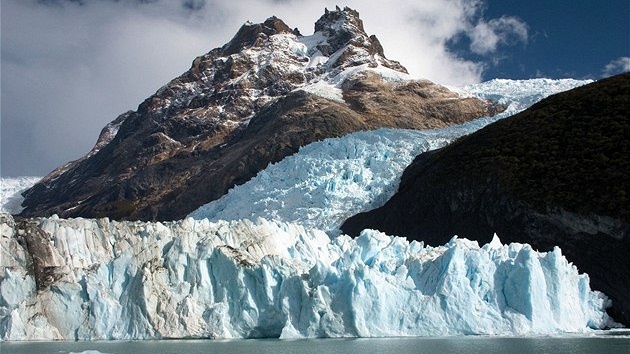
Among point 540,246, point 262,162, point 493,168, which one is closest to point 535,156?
point 493,168

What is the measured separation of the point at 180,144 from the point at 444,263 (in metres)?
94.3

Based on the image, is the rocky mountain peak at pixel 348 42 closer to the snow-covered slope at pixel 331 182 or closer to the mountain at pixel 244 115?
the mountain at pixel 244 115

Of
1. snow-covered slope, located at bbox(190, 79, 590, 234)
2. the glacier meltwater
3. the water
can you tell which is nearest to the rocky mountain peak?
snow-covered slope, located at bbox(190, 79, 590, 234)

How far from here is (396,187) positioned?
59.7 m

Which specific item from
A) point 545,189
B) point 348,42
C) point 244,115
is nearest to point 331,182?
point 545,189

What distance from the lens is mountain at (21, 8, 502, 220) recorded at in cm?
9138

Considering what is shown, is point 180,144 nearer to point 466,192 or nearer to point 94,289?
point 466,192

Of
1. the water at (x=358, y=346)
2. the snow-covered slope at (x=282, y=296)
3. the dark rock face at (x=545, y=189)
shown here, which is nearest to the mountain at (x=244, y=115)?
the dark rock face at (x=545, y=189)

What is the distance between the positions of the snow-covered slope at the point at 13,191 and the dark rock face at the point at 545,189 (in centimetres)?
10985

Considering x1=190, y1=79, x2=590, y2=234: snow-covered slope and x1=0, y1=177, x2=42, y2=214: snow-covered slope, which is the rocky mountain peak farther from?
x1=0, y1=177, x2=42, y2=214: snow-covered slope

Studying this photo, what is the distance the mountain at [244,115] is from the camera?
9138 cm

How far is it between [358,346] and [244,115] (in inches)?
3857

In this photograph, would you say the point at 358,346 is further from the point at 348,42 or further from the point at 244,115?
the point at 348,42

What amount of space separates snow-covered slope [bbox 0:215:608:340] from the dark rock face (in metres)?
6.92
